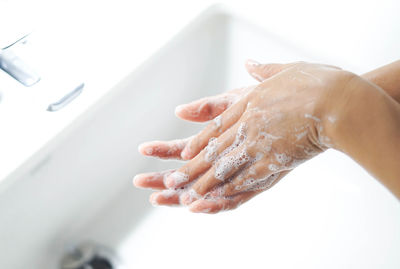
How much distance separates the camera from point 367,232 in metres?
1.06

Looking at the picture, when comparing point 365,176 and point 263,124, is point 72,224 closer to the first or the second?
point 263,124

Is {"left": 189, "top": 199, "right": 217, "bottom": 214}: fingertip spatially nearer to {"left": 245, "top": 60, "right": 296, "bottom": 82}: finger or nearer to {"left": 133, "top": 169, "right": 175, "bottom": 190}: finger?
{"left": 133, "top": 169, "right": 175, "bottom": 190}: finger

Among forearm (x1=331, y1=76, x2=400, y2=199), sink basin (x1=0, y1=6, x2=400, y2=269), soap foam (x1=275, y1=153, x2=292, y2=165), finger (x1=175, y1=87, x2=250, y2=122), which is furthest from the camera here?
sink basin (x1=0, y1=6, x2=400, y2=269)

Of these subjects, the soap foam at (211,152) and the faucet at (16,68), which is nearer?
the soap foam at (211,152)

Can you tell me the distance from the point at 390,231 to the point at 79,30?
88cm

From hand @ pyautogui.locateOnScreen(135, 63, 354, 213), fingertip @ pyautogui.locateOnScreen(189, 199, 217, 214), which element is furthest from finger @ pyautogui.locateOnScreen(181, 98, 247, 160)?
fingertip @ pyautogui.locateOnScreen(189, 199, 217, 214)

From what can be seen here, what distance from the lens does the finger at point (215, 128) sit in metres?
0.72

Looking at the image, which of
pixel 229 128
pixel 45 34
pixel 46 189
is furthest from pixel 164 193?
pixel 45 34

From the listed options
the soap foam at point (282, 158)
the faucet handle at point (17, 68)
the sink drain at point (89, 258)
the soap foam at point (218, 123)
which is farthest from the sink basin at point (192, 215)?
the soap foam at point (282, 158)

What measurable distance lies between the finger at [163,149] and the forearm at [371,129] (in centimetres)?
28

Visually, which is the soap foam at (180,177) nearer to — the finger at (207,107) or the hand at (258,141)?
Result: the hand at (258,141)

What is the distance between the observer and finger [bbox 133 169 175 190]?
77 centimetres

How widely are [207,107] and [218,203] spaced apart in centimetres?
18

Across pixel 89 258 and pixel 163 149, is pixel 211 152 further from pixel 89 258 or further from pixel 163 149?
pixel 89 258
